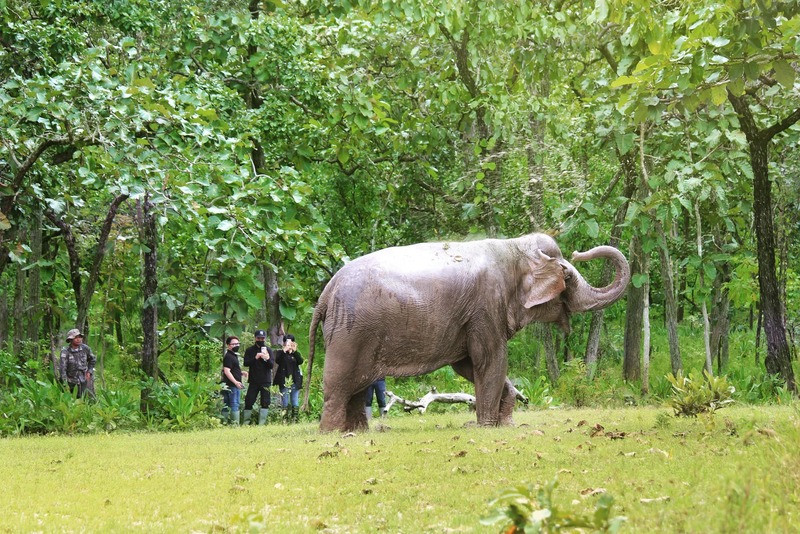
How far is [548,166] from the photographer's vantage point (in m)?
18.2

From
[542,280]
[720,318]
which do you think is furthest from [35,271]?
[720,318]

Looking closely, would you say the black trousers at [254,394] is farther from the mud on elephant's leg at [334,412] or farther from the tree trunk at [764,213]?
the tree trunk at [764,213]

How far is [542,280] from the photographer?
12.8 m

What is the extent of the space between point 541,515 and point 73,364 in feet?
47.2

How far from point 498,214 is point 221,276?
842cm

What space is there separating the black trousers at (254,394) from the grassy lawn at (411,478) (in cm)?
388

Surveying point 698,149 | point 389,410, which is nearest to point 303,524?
point 698,149

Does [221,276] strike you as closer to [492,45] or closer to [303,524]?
[303,524]

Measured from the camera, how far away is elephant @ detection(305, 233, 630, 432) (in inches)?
484

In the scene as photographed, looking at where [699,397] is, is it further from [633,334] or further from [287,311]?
[633,334]

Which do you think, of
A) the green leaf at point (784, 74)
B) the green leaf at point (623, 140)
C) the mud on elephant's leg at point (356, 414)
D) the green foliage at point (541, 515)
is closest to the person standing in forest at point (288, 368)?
the mud on elephant's leg at point (356, 414)

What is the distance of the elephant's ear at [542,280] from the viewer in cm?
1274

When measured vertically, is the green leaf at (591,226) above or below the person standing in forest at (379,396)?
above

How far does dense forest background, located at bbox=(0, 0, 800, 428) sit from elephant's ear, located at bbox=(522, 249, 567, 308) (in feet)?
5.11
